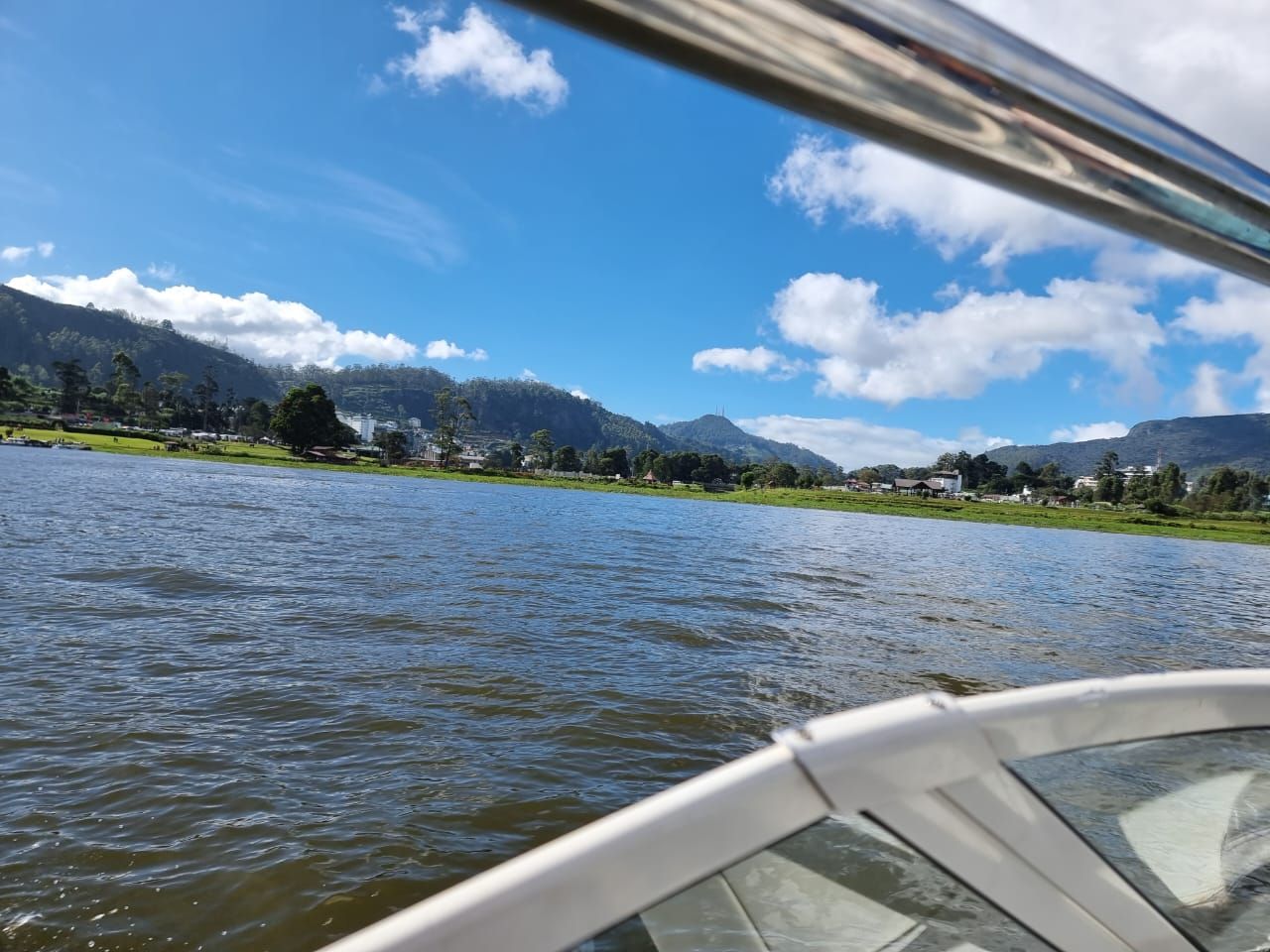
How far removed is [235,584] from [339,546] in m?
7.45

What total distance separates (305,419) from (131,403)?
192 ft

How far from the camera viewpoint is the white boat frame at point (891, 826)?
1107 millimetres

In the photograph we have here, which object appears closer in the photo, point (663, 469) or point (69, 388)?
point (69, 388)

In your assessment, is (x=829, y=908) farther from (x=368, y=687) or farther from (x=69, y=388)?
(x=69, y=388)

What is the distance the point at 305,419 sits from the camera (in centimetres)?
13700

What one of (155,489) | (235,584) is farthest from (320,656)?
(155,489)

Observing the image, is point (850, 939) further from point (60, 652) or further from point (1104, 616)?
point (1104, 616)

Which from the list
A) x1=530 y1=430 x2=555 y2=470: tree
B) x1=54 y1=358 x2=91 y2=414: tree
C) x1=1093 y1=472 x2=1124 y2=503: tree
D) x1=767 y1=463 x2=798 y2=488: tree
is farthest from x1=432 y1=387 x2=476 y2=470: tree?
x1=1093 y1=472 x2=1124 y2=503: tree

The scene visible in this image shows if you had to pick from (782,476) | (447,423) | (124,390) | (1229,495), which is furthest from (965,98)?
(124,390)

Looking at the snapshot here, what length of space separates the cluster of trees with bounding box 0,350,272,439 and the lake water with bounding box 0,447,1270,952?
161 m

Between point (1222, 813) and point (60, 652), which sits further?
point (60, 652)

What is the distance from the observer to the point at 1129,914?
64.8 inches

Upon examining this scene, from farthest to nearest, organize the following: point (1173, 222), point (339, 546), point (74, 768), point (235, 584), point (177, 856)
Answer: point (339, 546)
point (235, 584)
point (74, 768)
point (177, 856)
point (1173, 222)

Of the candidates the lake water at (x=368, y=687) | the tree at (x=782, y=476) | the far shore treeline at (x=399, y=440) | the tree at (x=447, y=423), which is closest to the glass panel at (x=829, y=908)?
the lake water at (x=368, y=687)
